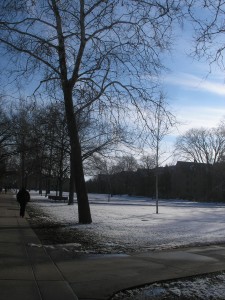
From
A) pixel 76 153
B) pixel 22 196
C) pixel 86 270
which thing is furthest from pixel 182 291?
pixel 22 196

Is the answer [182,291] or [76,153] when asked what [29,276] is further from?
[76,153]

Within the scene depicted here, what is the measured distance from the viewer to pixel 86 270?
842cm

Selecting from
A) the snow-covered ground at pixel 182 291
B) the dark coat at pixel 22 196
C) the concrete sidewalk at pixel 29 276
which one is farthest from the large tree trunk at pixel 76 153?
the snow-covered ground at pixel 182 291

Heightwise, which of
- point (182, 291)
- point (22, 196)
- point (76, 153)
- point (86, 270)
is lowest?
point (182, 291)

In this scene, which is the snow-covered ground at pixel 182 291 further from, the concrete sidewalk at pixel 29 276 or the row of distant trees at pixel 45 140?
the row of distant trees at pixel 45 140

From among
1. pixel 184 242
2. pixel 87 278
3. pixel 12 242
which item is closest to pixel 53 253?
pixel 12 242

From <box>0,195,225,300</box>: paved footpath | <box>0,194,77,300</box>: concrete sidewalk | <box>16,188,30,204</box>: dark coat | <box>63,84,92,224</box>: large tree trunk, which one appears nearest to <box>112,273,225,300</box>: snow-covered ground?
<box>0,195,225,300</box>: paved footpath

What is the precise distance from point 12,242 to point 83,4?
10455 millimetres

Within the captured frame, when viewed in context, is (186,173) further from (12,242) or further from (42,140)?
(12,242)

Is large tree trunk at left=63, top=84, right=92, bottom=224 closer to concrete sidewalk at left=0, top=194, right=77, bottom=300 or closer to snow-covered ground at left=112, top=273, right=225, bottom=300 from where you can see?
concrete sidewalk at left=0, top=194, right=77, bottom=300

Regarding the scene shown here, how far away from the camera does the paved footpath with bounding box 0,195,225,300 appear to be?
679 centimetres

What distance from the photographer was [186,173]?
4188 inches

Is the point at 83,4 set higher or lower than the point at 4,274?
higher

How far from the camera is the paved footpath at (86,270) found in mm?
6793
